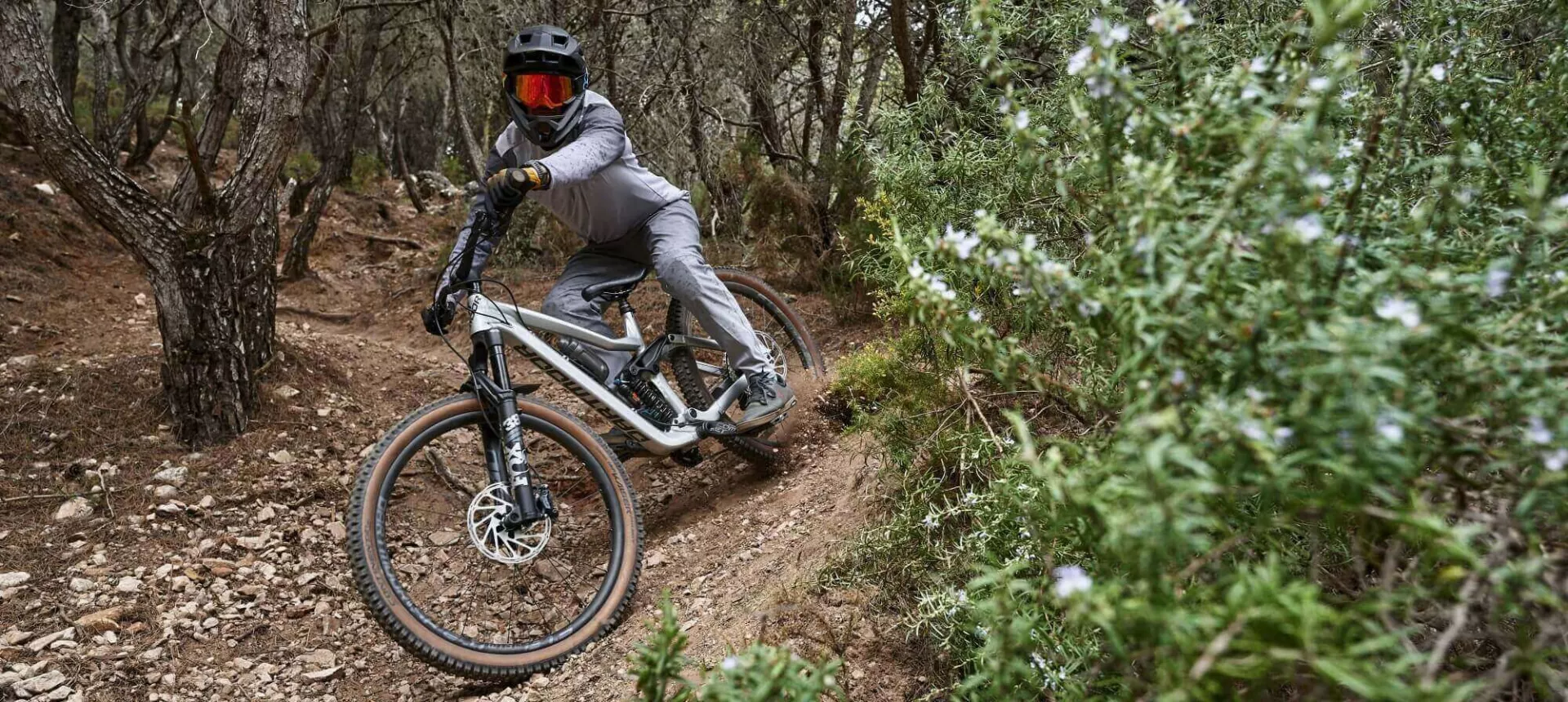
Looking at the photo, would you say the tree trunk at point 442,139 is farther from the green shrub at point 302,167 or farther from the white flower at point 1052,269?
the white flower at point 1052,269

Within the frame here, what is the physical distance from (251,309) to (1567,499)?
5296mm

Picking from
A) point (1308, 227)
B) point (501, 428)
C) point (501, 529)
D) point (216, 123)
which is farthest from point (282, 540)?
point (1308, 227)

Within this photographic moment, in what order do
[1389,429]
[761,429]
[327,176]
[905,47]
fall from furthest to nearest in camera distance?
[327,176]
[905,47]
[761,429]
[1389,429]

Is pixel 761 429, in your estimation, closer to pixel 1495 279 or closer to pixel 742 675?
pixel 742 675

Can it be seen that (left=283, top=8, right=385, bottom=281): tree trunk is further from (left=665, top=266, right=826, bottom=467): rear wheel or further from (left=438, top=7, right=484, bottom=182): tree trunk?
(left=665, top=266, right=826, bottom=467): rear wheel

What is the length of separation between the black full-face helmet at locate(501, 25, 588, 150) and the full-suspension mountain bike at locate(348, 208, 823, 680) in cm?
54

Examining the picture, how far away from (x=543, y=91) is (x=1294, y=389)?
3176mm

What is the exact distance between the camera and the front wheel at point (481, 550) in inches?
121

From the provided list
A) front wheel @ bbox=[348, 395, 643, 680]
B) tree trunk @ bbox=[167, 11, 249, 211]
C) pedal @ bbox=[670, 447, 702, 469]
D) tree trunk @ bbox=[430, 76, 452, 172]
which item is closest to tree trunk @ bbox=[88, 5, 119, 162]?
tree trunk @ bbox=[167, 11, 249, 211]

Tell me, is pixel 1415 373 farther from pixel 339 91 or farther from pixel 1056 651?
pixel 339 91

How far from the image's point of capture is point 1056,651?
1912 millimetres

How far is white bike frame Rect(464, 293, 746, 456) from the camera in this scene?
139 inches

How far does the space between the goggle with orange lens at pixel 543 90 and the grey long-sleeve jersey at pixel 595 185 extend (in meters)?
0.12

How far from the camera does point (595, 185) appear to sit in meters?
3.92
